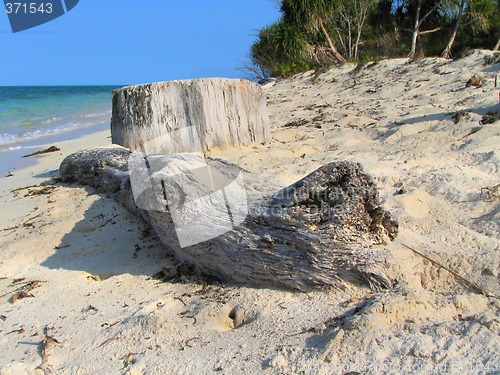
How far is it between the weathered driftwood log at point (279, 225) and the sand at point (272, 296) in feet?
0.28

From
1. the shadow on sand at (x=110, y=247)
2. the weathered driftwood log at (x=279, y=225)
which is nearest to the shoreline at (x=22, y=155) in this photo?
the shadow on sand at (x=110, y=247)

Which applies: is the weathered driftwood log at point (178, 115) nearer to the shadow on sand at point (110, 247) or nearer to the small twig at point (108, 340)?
the shadow on sand at point (110, 247)

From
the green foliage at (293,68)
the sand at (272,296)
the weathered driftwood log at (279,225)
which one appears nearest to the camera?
the sand at (272,296)

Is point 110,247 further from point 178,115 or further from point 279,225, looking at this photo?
point 178,115

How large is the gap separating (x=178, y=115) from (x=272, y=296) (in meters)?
2.85

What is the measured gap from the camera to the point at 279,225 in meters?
2.14

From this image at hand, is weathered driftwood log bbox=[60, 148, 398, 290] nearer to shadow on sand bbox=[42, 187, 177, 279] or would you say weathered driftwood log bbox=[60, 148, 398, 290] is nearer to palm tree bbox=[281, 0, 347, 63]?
shadow on sand bbox=[42, 187, 177, 279]

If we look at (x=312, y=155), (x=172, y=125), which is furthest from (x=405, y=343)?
(x=172, y=125)

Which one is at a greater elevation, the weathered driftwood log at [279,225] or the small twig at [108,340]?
the weathered driftwood log at [279,225]

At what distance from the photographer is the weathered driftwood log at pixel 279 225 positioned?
6.84 ft

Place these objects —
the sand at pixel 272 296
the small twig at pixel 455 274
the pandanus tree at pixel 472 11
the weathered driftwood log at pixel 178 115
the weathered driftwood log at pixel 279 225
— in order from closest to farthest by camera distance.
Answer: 1. the sand at pixel 272 296
2. the small twig at pixel 455 274
3. the weathered driftwood log at pixel 279 225
4. the weathered driftwood log at pixel 178 115
5. the pandanus tree at pixel 472 11

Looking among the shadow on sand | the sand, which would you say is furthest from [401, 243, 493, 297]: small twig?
the shadow on sand

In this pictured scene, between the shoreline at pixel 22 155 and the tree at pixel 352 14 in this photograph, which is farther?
the tree at pixel 352 14

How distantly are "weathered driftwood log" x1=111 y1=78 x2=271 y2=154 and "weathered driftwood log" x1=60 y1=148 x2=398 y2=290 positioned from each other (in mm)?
2149
